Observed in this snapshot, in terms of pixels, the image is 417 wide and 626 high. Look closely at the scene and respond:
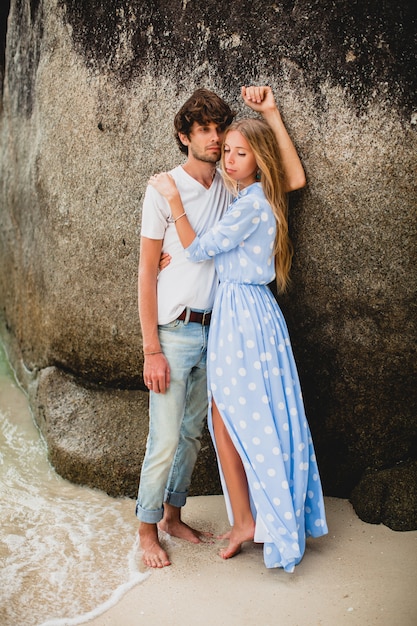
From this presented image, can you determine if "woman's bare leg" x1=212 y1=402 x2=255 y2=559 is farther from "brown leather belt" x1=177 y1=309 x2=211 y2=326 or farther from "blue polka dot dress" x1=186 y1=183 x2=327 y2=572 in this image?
"brown leather belt" x1=177 y1=309 x2=211 y2=326

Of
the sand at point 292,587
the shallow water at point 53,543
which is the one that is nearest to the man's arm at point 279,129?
the sand at point 292,587

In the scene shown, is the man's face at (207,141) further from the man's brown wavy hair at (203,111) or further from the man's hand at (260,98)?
the man's hand at (260,98)

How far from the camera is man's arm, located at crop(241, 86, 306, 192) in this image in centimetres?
305

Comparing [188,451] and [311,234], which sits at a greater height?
[311,234]

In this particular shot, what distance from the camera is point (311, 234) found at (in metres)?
3.22

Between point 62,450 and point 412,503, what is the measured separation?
1.79 metres

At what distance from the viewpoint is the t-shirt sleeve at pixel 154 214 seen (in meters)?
2.93

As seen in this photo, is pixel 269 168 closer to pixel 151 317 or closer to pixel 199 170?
pixel 199 170

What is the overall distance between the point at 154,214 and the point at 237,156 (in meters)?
0.42

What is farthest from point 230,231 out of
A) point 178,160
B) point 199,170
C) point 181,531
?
point 181,531

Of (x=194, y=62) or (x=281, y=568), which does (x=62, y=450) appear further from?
(x=194, y=62)

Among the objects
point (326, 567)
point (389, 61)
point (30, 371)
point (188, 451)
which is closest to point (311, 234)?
point (389, 61)

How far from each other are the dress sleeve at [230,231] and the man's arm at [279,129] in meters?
0.27

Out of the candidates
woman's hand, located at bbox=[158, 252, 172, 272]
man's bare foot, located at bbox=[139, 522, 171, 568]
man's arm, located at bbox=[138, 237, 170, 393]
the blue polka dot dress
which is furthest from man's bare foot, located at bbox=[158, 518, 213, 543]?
woman's hand, located at bbox=[158, 252, 172, 272]
